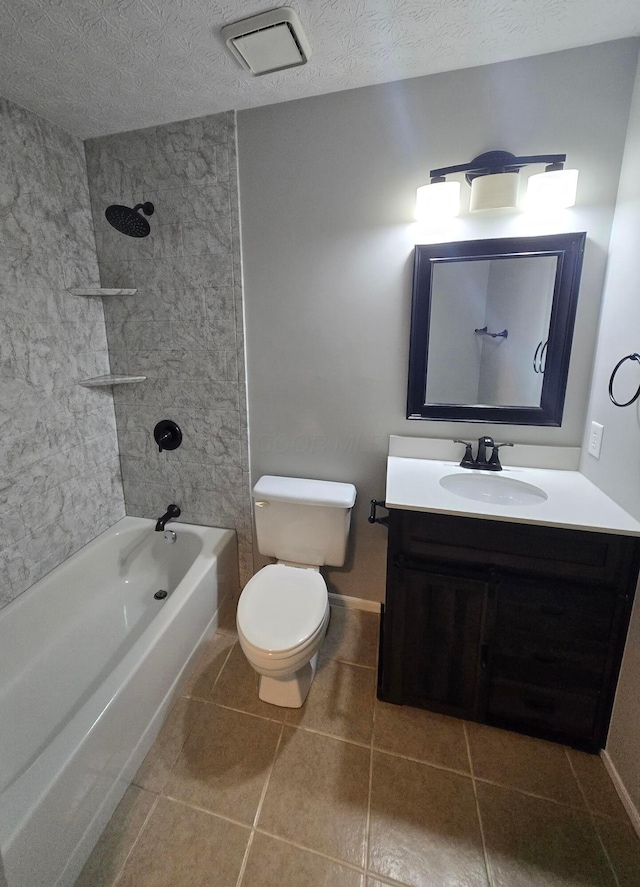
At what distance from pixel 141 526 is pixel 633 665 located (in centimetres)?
224

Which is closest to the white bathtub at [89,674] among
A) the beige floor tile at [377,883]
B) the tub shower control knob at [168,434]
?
the tub shower control knob at [168,434]

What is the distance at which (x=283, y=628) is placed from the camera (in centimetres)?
140

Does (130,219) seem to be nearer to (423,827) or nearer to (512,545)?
(512,545)

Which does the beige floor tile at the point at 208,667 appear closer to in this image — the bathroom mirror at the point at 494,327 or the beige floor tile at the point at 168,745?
the beige floor tile at the point at 168,745

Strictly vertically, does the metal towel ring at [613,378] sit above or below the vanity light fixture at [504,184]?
below

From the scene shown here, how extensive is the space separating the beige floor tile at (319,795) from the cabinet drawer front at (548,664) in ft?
1.98

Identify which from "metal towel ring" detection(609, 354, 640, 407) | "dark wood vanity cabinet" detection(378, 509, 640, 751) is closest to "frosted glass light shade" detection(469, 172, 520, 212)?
"metal towel ring" detection(609, 354, 640, 407)

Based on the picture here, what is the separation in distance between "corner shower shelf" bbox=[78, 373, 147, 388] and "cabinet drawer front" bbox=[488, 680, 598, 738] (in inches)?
81.9

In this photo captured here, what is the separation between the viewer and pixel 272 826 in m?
1.18

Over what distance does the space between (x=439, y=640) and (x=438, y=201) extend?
1.67 m

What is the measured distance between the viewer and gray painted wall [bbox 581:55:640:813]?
1215 mm

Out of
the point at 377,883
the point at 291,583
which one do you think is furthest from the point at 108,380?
the point at 377,883

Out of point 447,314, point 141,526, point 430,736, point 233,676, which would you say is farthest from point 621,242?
point 141,526

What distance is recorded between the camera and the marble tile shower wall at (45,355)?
5.09ft
